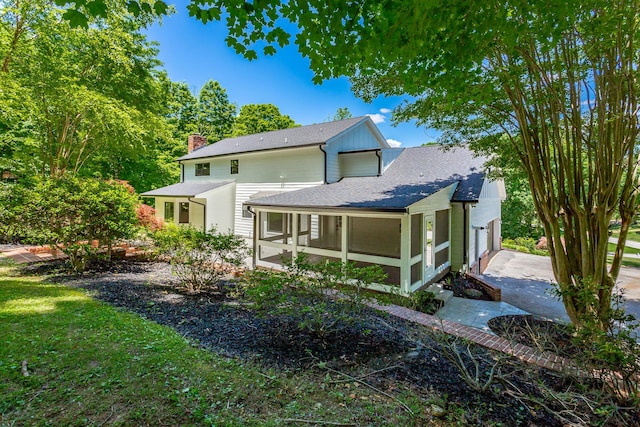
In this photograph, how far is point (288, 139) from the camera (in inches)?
639

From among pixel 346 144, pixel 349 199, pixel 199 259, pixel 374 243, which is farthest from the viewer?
pixel 346 144

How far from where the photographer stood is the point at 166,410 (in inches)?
117

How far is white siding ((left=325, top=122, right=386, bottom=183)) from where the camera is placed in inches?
549

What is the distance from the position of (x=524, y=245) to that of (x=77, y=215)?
2367 cm

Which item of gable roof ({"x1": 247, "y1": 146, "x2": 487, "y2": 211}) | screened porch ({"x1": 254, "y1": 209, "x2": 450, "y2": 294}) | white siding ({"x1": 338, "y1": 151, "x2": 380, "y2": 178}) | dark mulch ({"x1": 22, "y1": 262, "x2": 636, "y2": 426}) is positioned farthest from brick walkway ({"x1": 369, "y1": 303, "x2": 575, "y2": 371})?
white siding ({"x1": 338, "y1": 151, "x2": 380, "y2": 178})

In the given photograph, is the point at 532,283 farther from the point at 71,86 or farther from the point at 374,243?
the point at 71,86

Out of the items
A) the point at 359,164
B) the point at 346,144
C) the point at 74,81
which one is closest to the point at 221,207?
the point at 346,144

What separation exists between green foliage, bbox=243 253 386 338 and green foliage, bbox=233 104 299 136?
33921 millimetres

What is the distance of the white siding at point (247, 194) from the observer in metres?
15.1

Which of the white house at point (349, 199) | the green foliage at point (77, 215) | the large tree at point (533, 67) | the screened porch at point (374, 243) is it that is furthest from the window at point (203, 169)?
the large tree at point (533, 67)

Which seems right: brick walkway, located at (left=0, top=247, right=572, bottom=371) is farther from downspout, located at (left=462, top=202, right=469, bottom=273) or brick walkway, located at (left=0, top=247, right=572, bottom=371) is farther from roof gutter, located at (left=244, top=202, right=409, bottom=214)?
downspout, located at (left=462, top=202, right=469, bottom=273)

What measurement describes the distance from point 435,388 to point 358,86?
763 cm

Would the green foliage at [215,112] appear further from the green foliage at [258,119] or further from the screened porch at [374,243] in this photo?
the screened porch at [374,243]

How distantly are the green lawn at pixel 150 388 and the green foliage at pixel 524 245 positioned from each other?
18.8m
